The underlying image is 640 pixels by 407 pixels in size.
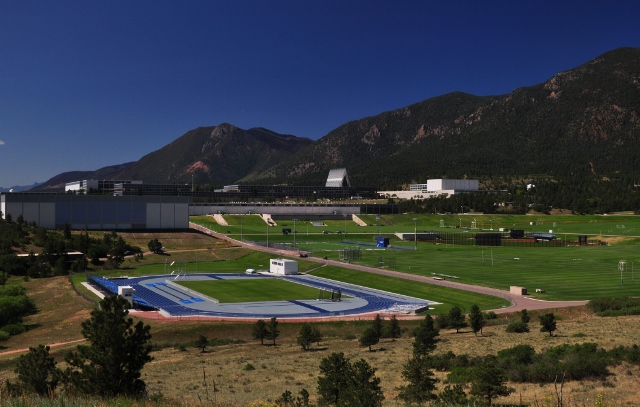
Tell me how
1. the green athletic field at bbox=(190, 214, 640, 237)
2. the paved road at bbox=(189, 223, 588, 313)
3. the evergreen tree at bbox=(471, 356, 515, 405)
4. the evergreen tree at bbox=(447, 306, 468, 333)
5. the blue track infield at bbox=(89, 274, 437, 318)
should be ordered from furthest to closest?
1. the green athletic field at bbox=(190, 214, 640, 237)
2. the blue track infield at bbox=(89, 274, 437, 318)
3. the paved road at bbox=(189, 223, 588, 313)
4. the evergreen tree at bbox=(447, 306, 468, 333)
5. the evergreen tree at bbox=(471, 356, 515, 405)

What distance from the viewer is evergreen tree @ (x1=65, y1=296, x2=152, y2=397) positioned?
70.8 feet

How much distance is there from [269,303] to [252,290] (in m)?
8.23

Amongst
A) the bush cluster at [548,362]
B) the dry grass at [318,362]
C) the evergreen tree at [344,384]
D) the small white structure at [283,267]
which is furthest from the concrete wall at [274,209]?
the evergreen tree at [344,384]

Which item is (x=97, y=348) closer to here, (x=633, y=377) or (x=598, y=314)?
(x=633, y=377)

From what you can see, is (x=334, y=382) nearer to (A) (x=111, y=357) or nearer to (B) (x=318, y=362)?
(A) (x=111, y=357)

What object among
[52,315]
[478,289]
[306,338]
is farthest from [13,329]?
[478,289]

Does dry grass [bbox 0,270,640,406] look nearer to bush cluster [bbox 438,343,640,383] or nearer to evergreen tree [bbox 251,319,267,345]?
evergreen tree [bbox 251,319,267,345]

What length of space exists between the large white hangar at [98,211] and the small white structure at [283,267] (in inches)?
2023

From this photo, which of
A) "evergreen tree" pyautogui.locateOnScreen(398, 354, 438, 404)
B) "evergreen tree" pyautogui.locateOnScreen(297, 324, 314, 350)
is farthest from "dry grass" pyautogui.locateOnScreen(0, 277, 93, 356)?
"evergreen tree" pyautogui.locateOnScreen(398, 354, 438, 404)

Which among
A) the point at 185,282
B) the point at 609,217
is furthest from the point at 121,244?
the point at 609,217

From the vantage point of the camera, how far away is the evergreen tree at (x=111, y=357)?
2159 centimetres

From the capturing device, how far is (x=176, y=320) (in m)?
50.4

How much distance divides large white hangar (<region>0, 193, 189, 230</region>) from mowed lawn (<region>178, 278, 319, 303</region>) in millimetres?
53192

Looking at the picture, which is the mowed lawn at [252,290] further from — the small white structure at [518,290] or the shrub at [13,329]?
the small white structure at [518,290]
